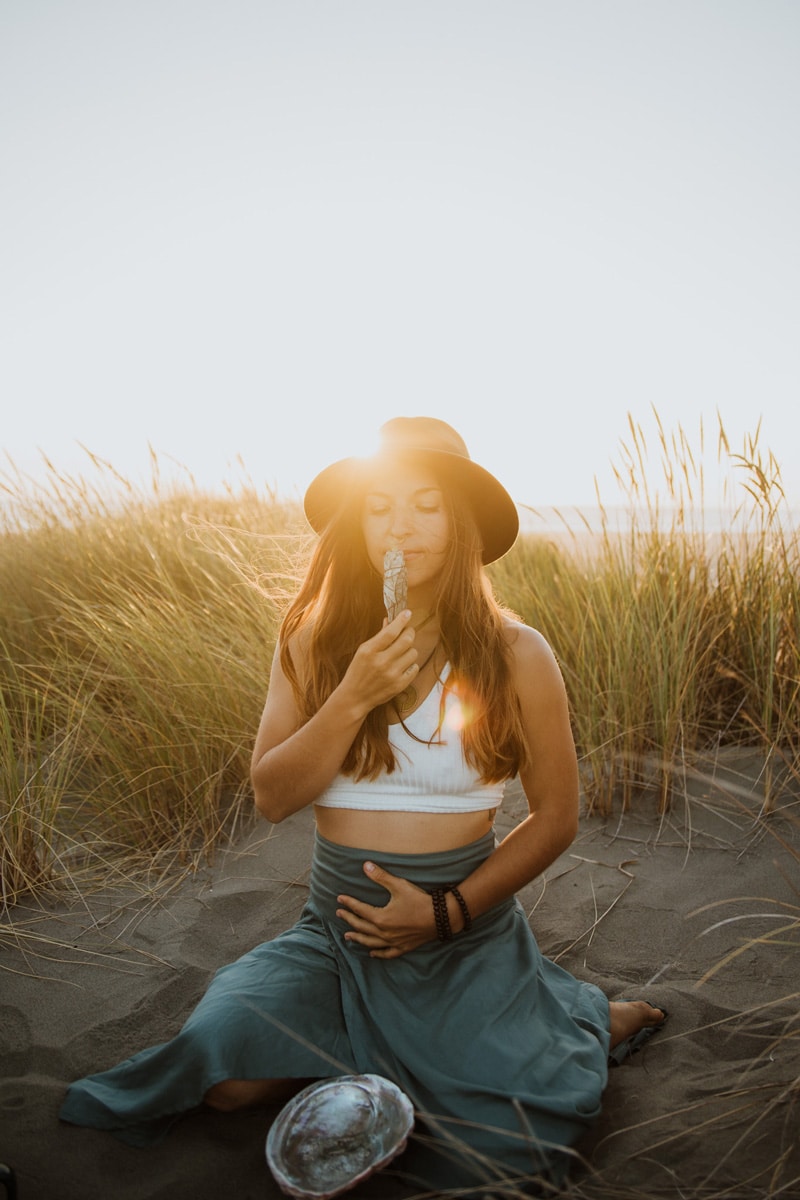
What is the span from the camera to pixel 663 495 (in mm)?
3590

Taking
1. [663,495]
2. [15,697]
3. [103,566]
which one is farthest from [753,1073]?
[103,566]

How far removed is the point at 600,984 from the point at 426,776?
926 millimetres

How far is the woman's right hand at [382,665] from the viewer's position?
1.72 metres

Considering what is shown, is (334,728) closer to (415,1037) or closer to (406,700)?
(406,700)

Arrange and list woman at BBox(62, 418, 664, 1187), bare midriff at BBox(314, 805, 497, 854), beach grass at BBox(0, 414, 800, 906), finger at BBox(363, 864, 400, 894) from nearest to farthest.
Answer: woman at BBox(62, 418, 664, 1187) → finger at BBox(363, 864, 400, 894) → bare midriff at BBox(314, 805, 497, 854) → beach grass at BBox(0, 414, 800, 906)

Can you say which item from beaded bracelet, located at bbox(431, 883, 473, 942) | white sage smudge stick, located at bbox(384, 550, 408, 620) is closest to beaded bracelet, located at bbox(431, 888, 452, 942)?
beaded bracelet, located at bbox(431, 883, 473, 942)

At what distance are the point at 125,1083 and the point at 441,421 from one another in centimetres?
175

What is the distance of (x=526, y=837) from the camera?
188 cm

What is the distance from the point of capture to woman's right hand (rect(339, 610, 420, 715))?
67.9 inches

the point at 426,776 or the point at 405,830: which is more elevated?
the point at 426,776

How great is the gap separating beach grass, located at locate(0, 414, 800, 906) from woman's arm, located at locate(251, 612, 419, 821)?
36.2 inches

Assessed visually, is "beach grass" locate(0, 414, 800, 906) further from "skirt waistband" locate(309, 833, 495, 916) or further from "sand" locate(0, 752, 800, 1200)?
"skirt waistband" locate(309, 833, 495, 916)

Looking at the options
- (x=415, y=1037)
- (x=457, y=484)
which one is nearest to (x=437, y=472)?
(x=457, y=484)

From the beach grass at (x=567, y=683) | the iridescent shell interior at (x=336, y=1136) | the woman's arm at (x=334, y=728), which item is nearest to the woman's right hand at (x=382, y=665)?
the woman's arm at (x=334, y=728)
